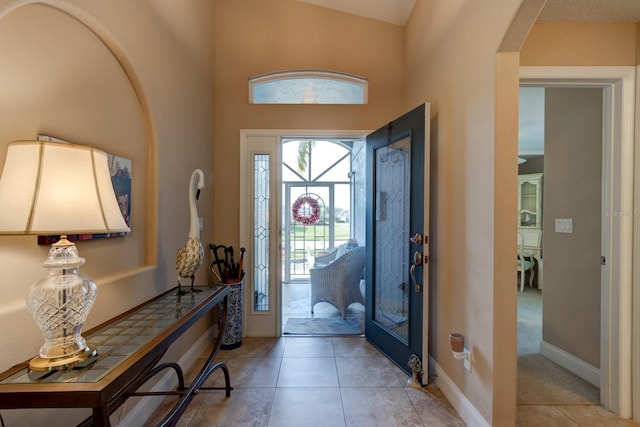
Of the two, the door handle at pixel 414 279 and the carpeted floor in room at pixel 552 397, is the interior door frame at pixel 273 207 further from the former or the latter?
the carpeted floor in room at pixel 552 397

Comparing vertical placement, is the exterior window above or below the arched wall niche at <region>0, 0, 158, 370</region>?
above

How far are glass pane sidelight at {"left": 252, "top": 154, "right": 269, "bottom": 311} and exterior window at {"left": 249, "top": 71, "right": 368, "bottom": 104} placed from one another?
0.68m

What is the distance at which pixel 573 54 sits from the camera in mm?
1921

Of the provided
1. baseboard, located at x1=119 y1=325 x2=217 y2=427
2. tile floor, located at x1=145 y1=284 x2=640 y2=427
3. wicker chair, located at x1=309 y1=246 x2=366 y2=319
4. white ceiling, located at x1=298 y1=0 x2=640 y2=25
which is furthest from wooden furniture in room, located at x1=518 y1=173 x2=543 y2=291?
baseboard, located at x1=119 y1=325 x2=217 y2=427

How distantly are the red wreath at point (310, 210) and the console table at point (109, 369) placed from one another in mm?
4282

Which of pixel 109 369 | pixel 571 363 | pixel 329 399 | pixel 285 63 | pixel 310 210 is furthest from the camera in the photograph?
pixel 310 210

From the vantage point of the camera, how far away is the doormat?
3295mm

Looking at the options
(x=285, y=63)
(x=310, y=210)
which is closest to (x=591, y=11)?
(x=285, y=63)

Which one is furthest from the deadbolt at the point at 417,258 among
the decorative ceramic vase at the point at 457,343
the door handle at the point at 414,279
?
the decorative ceramic vase at the point at 457,343

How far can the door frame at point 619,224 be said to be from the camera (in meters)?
1.88

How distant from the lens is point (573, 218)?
2422 mm

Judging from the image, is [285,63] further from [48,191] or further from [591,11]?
[48,191]

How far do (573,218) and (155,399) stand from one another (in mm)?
3534

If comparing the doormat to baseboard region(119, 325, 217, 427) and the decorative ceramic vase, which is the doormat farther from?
the decorative ceramic vase
